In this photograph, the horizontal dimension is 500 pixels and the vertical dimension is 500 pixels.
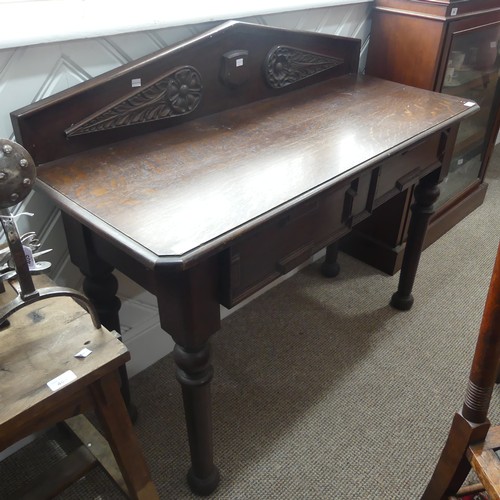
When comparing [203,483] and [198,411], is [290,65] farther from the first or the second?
[203,483]

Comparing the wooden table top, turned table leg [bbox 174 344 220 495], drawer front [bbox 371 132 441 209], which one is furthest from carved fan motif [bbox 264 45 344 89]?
turned table leg [bbox 174 344 220 495]

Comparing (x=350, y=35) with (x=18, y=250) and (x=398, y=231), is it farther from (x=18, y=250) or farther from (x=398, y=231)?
(x=18, y=250)

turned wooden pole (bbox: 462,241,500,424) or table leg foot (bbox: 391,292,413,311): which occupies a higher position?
turned wooden pole (bbox: 462,241,500,424)

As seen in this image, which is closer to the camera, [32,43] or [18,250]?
[18,250]

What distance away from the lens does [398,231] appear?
200 centimetres

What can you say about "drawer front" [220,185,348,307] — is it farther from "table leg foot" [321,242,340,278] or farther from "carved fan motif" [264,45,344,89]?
"table leg foot" [321,242,340,278]

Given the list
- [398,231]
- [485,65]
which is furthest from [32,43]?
[485,65]

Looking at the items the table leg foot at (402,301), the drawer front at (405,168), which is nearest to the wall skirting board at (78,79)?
the drawer front at (405,168)

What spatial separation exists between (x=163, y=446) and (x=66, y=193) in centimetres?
78

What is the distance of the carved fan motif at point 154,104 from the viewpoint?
43.0 inches

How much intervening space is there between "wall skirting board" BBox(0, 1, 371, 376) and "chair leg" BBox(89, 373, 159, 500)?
49cm

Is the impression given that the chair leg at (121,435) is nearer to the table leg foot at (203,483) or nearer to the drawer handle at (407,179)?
the table leg foot at (203,483)

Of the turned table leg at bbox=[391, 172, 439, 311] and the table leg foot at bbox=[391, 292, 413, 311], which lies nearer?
the turned table leg at bbox=[391, 172, 439, 311]

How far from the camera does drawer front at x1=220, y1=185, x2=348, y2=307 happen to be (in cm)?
92
